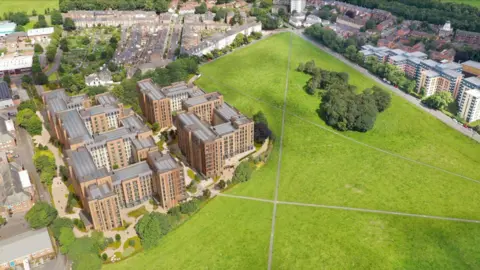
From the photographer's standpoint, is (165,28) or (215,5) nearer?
(165,28)

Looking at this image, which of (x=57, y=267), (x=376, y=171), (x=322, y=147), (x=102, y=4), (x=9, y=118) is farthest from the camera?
(x=102, y=4)

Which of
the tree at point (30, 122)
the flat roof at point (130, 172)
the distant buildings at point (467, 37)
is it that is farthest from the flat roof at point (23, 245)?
the distant buildings at point (467, 37)

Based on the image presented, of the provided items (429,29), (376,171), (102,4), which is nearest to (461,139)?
(376,171)

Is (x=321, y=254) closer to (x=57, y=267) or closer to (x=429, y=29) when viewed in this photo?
(x=57, y=267)

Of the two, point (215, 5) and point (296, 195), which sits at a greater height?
point (215, 5)

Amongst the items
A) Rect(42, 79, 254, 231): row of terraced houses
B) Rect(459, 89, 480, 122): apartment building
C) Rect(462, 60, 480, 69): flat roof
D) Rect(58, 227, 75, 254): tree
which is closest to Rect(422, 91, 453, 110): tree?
Result: Rect(459, 89, 480, 122): apartment building

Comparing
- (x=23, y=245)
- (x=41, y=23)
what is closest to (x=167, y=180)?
(x=23, y=245)

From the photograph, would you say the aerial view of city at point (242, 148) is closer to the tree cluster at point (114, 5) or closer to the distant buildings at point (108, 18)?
the distant buildings at point (108, 18)
